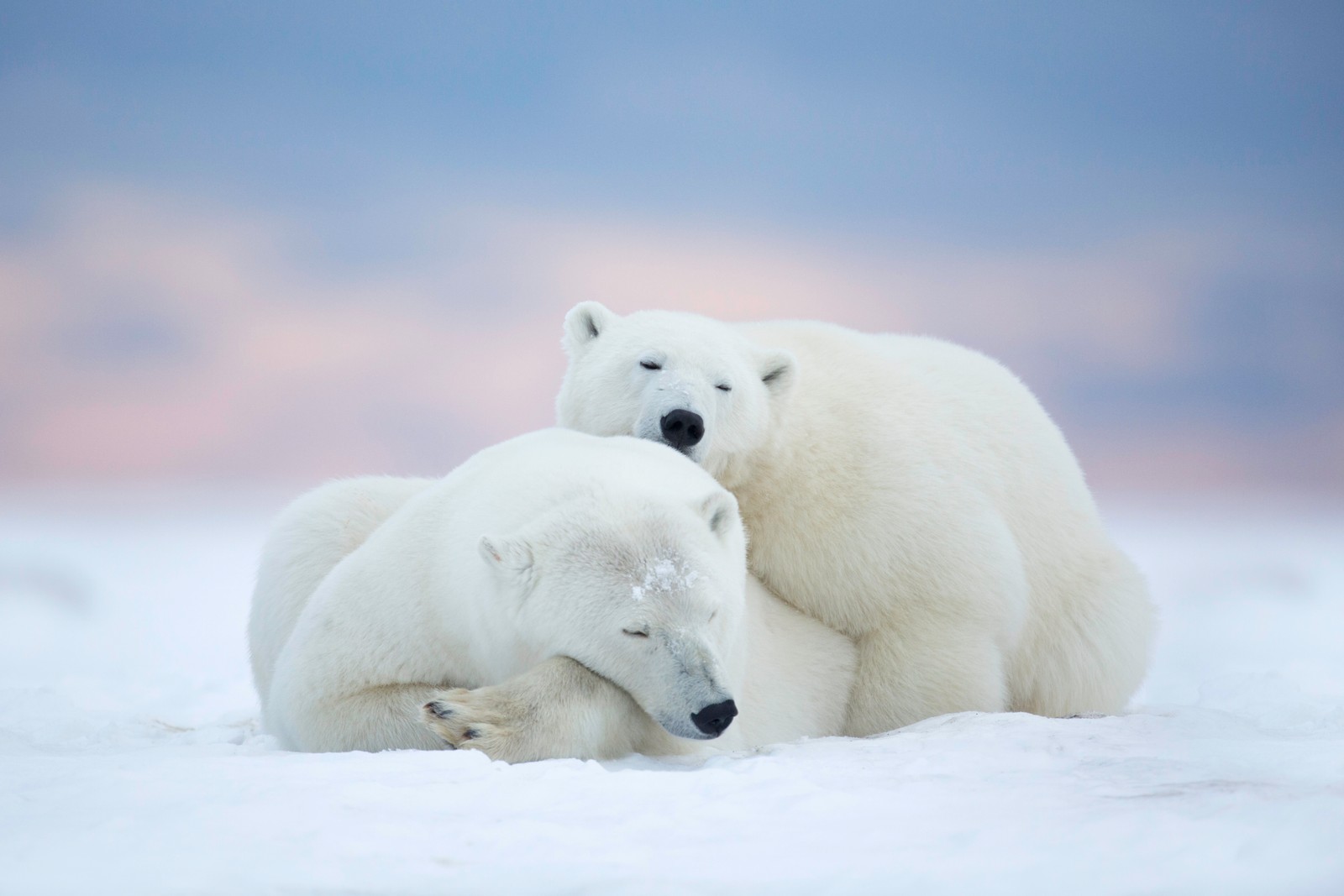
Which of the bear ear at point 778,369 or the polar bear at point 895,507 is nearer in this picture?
the polar bear at point 895,507

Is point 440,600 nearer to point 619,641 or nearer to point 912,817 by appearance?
point 619,641

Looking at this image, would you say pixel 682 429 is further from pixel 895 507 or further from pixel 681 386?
pixel 895 507

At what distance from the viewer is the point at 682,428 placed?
542 centimetres

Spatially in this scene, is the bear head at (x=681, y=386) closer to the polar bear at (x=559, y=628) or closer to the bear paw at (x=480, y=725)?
the polar bear at (x=559, y=628)

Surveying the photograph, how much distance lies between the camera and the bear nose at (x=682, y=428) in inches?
212

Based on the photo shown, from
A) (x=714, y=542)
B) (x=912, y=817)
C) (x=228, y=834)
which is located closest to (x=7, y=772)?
(x=228, y=834)

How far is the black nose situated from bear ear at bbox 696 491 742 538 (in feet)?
2.36

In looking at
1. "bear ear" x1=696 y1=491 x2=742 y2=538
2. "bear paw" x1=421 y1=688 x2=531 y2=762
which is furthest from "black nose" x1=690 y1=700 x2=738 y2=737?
"bear ear" x1=696 y1=491 x2=742 y2=538

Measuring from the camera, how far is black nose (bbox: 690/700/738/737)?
12.7 feet

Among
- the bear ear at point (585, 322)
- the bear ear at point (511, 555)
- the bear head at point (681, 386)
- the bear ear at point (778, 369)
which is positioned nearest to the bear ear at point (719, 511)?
the bear ear at point (511, 555)

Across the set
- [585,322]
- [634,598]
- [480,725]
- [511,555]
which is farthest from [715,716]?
[585,322]

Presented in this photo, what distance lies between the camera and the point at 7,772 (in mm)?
3738

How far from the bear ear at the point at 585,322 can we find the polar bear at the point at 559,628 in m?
1.13

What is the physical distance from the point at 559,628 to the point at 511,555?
0.29 metres
